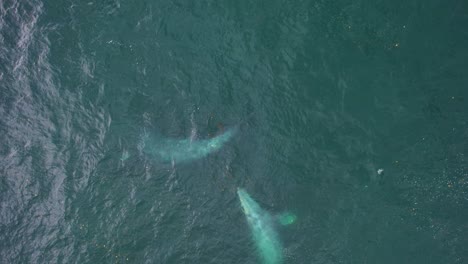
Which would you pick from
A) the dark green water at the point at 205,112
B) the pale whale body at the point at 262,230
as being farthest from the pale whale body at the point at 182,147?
the pale whale body at the point at 262,230

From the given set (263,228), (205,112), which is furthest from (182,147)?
(263,228)

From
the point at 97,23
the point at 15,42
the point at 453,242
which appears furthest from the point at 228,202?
the point at 453,242

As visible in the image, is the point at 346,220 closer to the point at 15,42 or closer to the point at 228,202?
the point at 228,202

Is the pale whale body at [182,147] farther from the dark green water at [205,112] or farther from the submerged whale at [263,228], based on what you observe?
the submerged whale at [263,228]

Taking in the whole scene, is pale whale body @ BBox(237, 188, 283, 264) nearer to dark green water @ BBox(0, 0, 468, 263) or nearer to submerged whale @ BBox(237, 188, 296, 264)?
submerged whale @ BBox(237, 188, 296, 264)

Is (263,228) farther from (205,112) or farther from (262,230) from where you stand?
(205,112)

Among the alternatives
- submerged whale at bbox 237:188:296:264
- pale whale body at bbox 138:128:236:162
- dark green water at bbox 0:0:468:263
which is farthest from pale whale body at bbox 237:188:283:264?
pale whale body at bbox 138:128:236:162
